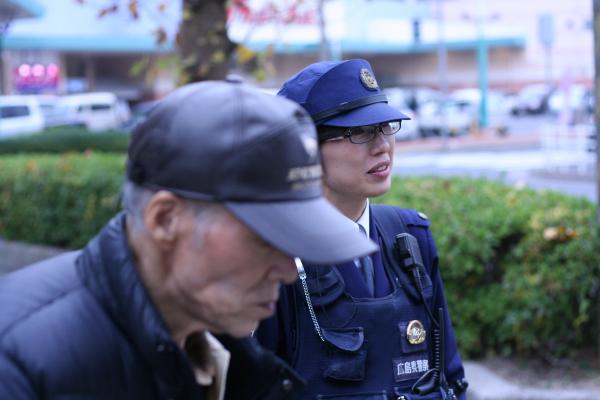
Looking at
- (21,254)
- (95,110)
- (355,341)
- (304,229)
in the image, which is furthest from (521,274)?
(95,110)

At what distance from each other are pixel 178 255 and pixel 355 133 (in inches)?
47.5

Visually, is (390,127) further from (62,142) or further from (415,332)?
(62,142)

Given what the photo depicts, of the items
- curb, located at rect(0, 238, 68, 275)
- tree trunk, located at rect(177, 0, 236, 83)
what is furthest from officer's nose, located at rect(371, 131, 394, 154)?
curb, located at rect(0, 238, 68, 275)

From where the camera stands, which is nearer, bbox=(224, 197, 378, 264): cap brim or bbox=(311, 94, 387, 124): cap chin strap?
bbox=(224, 197, 378, 264): cap brim

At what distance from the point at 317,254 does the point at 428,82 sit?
2168 inches

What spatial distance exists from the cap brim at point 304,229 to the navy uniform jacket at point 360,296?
0.76 m

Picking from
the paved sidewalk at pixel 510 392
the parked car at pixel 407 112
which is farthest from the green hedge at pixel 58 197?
the parked car at pixel 407 112

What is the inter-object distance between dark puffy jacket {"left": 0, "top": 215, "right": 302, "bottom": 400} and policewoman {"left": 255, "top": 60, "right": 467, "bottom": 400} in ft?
2.26

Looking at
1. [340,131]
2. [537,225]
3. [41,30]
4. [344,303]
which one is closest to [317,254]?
[344,303]

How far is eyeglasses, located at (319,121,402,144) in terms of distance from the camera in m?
2.50

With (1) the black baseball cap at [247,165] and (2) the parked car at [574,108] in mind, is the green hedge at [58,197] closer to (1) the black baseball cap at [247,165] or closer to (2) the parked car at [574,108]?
(1) the black baseball cap at [247,165]

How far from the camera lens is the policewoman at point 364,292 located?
7.14 ft

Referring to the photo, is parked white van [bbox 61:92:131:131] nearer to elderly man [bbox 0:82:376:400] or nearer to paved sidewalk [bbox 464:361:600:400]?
paved sidewalk [bbox 464:361:600:400]

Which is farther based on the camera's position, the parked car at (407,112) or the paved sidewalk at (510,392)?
the parked car at (407,112)
